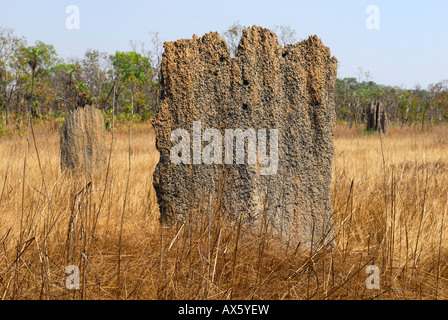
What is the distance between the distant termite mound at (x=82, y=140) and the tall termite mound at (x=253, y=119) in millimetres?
2118

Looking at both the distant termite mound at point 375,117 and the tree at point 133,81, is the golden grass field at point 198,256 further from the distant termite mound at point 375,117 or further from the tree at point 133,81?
the tree at point 133,81

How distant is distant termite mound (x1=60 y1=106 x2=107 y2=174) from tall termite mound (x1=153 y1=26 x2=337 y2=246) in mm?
2118

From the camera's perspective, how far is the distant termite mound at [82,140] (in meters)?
4.40

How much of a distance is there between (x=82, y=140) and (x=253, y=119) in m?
2.63

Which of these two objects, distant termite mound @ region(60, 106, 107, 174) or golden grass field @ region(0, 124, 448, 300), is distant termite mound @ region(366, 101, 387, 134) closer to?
golden grass field @ region(0, 124, 448, 300)

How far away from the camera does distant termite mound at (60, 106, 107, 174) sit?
4.40 m

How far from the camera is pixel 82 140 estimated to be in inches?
177

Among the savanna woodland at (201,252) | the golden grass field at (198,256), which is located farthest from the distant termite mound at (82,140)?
the golden grass field at (198,256)

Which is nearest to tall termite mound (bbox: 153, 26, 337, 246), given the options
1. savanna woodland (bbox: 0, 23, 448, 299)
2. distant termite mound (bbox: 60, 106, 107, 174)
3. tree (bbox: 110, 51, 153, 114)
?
savanna woodland (bbox: 0, 23, 448, 299)

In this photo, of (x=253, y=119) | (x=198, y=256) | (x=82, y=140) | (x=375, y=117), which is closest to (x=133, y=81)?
(x=375, y=117)

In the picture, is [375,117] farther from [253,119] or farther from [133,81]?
[133,81]

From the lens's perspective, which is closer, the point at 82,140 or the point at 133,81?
the point at 82,140

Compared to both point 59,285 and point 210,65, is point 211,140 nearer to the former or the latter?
point 210,65
